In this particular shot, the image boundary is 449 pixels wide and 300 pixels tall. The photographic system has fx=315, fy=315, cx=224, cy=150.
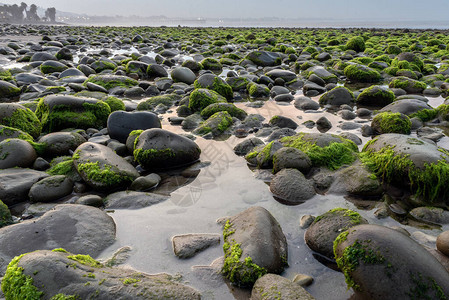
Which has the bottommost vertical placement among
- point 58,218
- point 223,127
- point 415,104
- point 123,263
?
point 123,263

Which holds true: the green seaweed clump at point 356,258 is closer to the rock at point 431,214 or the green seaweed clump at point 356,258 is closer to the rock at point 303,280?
the rock at point 303,280

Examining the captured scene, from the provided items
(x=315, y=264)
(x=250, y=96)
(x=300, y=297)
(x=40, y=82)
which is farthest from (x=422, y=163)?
(x=40, y=82)

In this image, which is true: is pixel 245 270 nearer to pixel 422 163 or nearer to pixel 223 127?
pixel 422 163

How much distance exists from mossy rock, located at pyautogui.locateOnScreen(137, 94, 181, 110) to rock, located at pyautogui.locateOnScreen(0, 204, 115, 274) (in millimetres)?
4405

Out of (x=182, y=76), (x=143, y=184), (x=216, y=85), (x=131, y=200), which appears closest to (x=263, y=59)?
(x=182, y=76)

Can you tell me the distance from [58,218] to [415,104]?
6.42 metres

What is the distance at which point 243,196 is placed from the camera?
3.74 metres

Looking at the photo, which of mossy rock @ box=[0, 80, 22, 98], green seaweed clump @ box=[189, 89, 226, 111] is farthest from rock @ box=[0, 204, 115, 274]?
mossy rock @ box=[0, 80, 22, 98]

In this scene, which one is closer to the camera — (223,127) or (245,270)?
(245,270)

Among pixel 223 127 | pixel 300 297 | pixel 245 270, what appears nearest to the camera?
pixel 300 297

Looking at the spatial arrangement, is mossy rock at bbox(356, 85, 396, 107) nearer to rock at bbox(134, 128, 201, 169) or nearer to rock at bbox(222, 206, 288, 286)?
rock at bbox(134, 128, 201, 169)

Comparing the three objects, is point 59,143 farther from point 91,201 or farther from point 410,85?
point 410,85

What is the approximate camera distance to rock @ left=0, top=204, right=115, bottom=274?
2623 millimetres

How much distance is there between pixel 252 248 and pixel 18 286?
1592mm
